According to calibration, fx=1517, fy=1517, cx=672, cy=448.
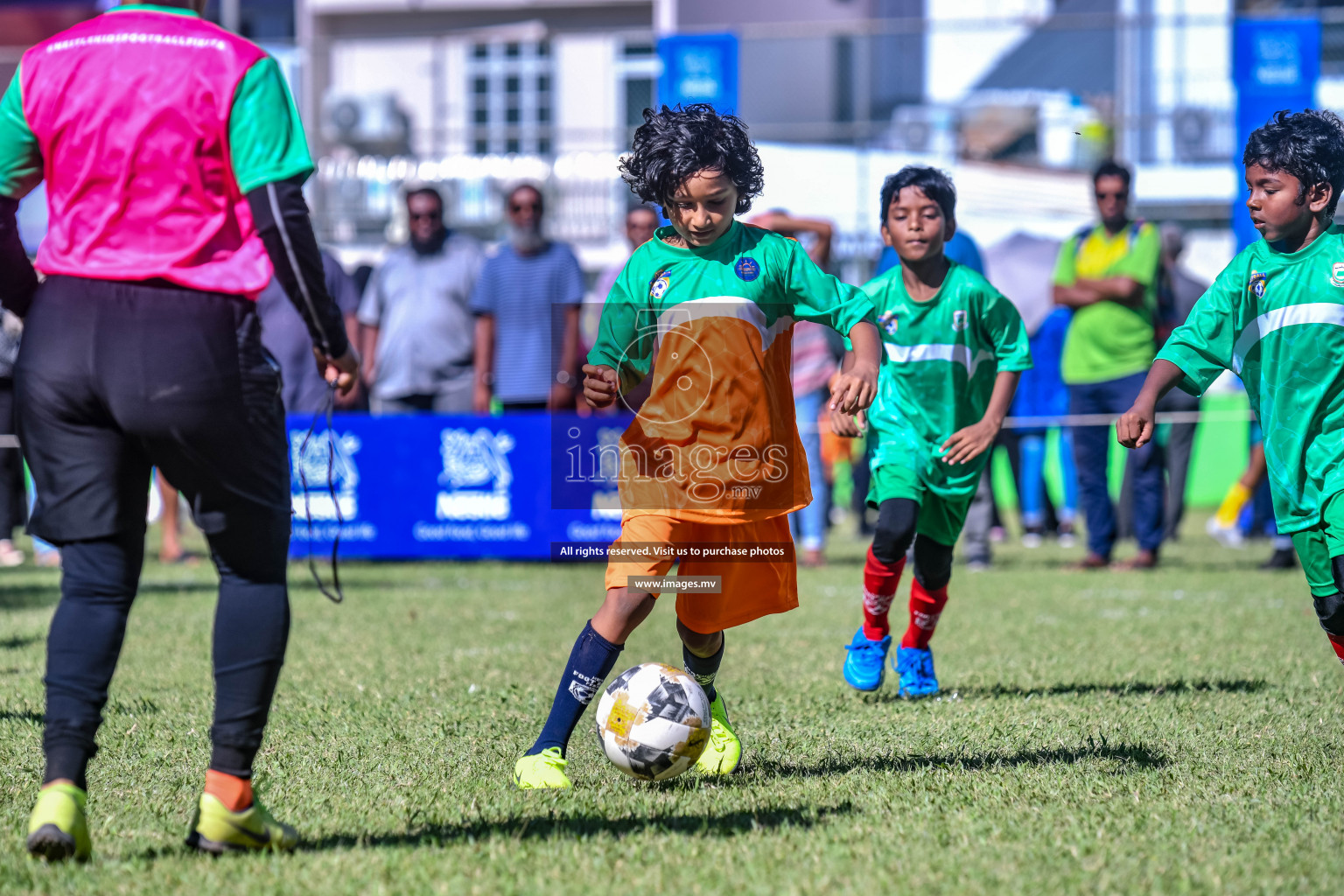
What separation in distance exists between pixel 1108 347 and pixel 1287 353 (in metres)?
5.79

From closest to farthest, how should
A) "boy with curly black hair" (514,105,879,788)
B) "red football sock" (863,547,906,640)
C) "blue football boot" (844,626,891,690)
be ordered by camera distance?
"boy with curly black hair" (514,105,879,788) → "blue football boot" (844,626,891,690) → "red football sock" (863,547,906,640)

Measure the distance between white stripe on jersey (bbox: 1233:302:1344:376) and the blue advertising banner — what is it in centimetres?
619

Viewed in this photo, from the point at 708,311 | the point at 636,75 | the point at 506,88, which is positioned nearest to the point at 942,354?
the point at 708,311

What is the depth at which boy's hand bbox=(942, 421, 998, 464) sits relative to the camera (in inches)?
199

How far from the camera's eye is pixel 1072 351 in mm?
10055

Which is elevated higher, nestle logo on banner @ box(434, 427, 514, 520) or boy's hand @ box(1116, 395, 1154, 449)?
boy's hand @ box(1116, 395, 1154, 449)

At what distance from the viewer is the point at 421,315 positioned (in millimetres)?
10320

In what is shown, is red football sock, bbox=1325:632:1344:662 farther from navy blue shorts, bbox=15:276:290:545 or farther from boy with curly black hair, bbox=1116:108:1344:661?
navy blue shorts, bbox=15:276:290:545

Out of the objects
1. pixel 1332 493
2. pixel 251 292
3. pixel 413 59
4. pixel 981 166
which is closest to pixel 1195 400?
pixel 981 166

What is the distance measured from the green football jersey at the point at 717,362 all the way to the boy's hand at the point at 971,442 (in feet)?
3.71

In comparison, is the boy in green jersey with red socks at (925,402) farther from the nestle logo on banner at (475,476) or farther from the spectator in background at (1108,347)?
the nestle logo on banner at (475,476)

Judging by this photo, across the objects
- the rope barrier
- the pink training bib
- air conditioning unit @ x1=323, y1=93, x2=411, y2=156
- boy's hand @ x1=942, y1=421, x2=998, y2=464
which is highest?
air conditioning unit @ x1=323, y1=93, x2=411, y2=156

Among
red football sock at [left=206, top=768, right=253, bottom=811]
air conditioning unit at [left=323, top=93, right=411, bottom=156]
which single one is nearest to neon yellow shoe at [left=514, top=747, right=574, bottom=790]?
red football sock at [left=206, top=768, right=253, bottom=811]

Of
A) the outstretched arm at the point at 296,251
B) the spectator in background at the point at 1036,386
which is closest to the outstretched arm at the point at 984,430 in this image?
the outstretched arm at the point at 296,251
